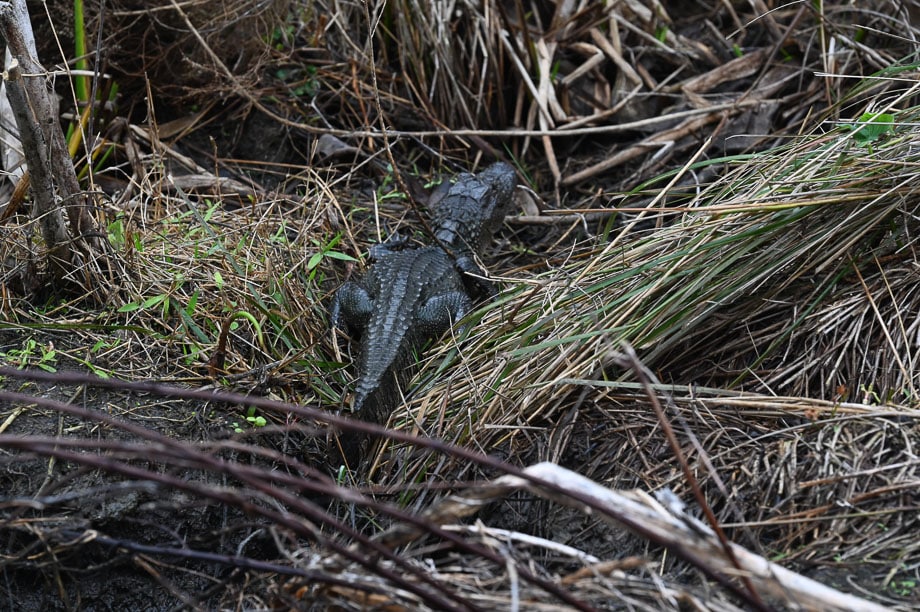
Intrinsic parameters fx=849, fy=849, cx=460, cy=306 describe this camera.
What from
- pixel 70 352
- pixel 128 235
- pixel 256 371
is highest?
pixel 128 235

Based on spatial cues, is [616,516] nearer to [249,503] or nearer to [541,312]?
[249,503]

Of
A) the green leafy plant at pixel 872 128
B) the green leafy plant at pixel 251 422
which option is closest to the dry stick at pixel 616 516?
the green leafy plant at pixel 251 422

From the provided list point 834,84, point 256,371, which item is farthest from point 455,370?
point 834,84

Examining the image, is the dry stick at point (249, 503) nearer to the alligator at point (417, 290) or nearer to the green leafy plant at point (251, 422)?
the green leafy plant at point (251, 422)

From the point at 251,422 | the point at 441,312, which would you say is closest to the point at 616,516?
the point at 251,422

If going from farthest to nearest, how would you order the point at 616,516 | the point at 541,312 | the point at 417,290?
Answer: the point at 417,290 → the point at 541,312 → the point at 616,516

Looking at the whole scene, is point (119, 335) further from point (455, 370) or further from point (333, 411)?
point (455, 370)
